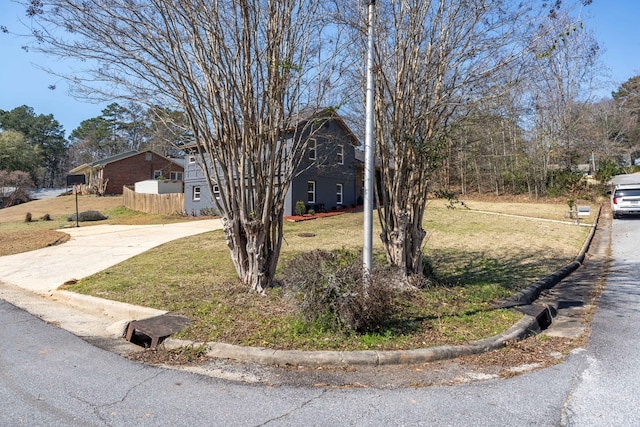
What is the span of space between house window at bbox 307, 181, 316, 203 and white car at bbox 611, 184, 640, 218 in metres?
16.2

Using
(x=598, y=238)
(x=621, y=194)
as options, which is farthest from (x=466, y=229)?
(x=621, y=194)

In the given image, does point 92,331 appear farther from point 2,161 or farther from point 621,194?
point 2,161

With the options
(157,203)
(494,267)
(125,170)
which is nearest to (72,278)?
(494,267)

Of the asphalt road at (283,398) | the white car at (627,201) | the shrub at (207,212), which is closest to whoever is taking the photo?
the asphalt road at (283,398)

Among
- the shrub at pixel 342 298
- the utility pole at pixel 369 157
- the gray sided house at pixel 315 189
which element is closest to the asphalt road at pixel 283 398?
the shrub at pixel 342 298

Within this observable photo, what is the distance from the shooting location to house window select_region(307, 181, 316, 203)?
996 inches

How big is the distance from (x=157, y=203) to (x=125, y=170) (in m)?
16.9

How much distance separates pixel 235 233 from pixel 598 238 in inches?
575

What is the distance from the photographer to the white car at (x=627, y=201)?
64.7 ft

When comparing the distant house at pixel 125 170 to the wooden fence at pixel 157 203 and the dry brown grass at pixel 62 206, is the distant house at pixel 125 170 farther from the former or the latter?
the wooden fence at pixel 157 203

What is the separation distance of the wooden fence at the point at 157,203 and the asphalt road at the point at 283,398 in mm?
26156

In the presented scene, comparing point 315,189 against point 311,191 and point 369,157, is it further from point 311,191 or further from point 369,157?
point 369,157

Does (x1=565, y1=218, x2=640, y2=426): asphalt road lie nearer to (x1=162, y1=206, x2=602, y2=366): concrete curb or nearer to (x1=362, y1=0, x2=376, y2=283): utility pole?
(x1=162, y1=206, x2=602, y2=366): concrete curb

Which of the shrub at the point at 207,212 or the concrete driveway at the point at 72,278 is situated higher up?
the shrub at the point at 207,212
